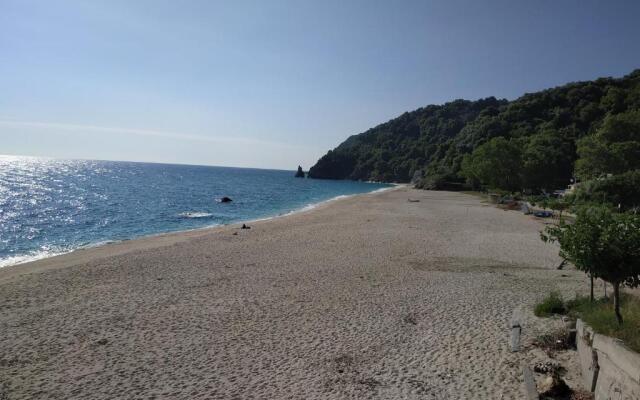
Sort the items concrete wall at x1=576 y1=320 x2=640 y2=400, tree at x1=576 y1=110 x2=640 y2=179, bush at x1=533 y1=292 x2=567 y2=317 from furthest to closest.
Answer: tree at x1=576 y1=110 x2=640 y2=179
bush at x1=533 y1=292 x2=567 y2=317
concrete wall at x1=576 y1=320 x2=640 y2=400

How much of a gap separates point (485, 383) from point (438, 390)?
1030 millimetres

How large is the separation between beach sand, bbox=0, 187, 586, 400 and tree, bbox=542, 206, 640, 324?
2.66 meters

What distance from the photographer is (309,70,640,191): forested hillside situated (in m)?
55.7

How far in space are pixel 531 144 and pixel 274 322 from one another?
269 ft

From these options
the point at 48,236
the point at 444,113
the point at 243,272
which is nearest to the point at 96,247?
the point at 48,236

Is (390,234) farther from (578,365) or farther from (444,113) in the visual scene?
(444,113)

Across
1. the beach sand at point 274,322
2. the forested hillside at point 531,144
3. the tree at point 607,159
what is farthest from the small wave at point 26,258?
the forested hillside at point 531,144

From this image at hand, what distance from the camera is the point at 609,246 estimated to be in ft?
26.3

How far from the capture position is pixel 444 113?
197625mm

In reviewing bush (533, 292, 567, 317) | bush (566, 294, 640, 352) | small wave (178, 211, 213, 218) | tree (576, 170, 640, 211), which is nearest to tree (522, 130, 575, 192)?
tree (576, 170, 640, 211)

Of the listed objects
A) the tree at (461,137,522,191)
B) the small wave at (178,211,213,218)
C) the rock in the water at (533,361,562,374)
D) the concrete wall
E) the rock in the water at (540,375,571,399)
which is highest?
the tree at (461,137,522,191)

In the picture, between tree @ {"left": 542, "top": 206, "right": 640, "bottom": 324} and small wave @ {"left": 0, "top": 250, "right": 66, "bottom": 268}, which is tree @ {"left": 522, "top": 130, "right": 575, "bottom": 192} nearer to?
tree @ {"left": 542, "top": 206, "right": 640, "bottom": 324}

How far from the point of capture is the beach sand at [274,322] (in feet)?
27.5

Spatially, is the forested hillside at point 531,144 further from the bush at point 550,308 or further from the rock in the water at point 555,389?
the rock in the water at point 555,389
